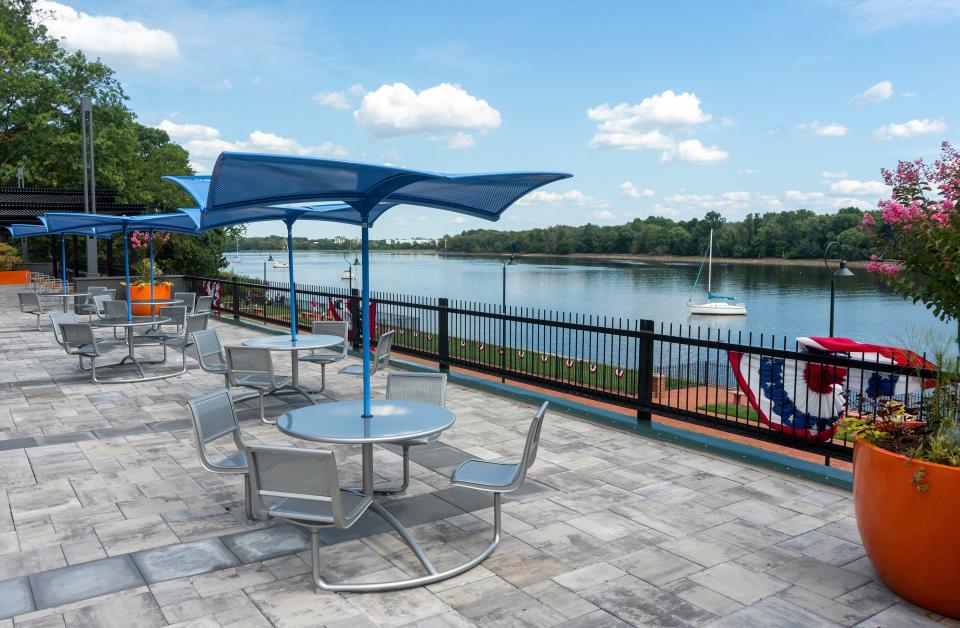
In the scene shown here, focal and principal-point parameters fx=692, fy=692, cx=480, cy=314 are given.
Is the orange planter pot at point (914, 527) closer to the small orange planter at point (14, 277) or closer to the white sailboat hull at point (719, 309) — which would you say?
the small orange planter at point (14, 277)

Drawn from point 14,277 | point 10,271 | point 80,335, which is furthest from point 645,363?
point 10,271

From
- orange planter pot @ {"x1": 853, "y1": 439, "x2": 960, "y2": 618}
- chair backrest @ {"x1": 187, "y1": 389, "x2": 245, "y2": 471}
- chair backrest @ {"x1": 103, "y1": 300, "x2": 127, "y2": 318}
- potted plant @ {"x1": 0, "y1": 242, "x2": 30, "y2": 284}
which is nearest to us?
orange planter pot @ {"x1": 853, "y1": 439, "x2": 960, "y2": 618}

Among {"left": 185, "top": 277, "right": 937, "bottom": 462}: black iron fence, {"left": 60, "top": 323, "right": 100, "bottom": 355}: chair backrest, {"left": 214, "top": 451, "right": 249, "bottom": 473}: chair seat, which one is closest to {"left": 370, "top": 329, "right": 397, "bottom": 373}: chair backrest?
{"left": 185, "top": 277, "right": 937, "bottom": 462}: black iron fence

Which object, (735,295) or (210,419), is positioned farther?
(735,295)

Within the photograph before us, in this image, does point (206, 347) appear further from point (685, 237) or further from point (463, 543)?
point (685, 237)

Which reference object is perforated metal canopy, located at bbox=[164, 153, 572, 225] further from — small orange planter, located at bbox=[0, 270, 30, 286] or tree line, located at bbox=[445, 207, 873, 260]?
tree line, located at bbox=[445, 207, 873, 260]

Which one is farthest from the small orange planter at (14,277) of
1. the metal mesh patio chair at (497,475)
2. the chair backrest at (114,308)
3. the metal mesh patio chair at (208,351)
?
the metal mesh patio chair at (497,475)

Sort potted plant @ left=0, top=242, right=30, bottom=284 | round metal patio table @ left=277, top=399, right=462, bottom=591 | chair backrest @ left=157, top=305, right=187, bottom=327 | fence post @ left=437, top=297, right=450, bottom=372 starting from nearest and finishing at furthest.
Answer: round metal patio table @ left=277, top=399, right=462, bottom=591 < fence post @ left=437, top=297, right=450, bottom=372 < chair backrest @ left=157, top=305, right=187, bottom=327 < potted plant @ left=0, top=242, right=30, bottom=284

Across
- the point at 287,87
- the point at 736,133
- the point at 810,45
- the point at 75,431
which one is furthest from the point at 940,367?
the point at 736,133

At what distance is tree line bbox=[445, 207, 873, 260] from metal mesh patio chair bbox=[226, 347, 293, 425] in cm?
7672

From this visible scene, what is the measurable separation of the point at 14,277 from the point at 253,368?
95.4 ft

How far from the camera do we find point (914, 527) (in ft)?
11.0

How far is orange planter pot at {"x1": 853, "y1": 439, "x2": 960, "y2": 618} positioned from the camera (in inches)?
129

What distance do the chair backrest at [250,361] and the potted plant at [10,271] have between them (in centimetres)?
2852
